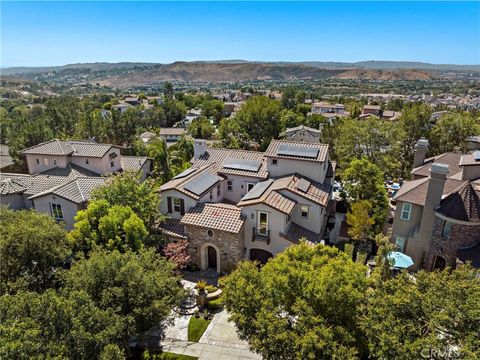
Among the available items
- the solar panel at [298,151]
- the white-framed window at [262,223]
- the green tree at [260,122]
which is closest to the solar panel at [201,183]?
the white-framed window at [262,223]

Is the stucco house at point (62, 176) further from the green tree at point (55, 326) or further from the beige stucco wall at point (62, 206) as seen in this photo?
the green tree at point (55, 326)

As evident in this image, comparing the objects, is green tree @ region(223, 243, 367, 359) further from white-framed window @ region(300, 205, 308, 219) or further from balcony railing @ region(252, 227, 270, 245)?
white-framed window @ region(300, 205, 308, 219)

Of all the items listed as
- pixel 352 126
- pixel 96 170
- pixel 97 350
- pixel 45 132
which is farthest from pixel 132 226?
pixel 45 132

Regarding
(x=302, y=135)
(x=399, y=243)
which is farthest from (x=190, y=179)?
(x=302, y=135)

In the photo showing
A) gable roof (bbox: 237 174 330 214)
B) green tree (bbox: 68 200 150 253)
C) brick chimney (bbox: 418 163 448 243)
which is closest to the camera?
green tree (bbox: 68 200 150 253)

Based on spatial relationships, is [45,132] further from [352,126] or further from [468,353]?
[468,353]

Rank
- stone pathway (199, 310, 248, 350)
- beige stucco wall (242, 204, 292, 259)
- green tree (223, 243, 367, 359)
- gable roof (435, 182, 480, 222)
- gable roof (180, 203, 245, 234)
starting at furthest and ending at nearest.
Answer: beige stucco wall (242, 204, 292, 259), gable roof (180, 203, 245, 234), gable roof (435, 182, 480, 222), stone pathway (199, 310, 248, 350), green tree (223, 243, 367, 359)

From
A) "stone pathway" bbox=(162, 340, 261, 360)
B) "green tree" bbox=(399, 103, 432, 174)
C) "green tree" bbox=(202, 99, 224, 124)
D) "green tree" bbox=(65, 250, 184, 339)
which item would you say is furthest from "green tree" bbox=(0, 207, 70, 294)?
"green tree" bbox=(202, 99, 224, 124)

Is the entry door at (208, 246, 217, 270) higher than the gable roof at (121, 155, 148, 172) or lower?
lower
